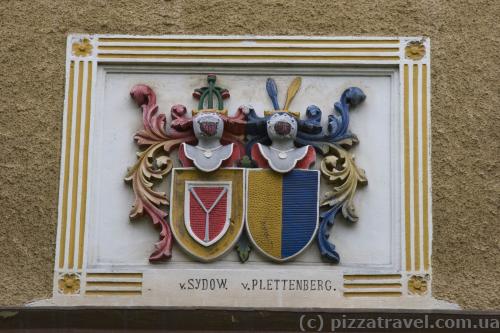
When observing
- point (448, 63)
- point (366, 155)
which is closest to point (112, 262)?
point (366, 155)

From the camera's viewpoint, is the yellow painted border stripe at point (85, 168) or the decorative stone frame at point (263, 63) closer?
the decorative stone frame at point (263, 63)

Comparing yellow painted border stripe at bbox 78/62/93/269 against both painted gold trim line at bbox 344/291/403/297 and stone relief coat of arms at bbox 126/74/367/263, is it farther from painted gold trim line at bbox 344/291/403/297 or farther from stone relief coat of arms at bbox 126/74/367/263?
painted gold trim line at bbox 344/291/403/297

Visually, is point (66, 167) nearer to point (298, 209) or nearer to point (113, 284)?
point (113, 284)

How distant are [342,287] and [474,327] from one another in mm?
882

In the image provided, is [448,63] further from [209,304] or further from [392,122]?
[209,304]

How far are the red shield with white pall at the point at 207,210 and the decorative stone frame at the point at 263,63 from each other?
0.42 metres

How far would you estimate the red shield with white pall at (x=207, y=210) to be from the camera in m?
9.96

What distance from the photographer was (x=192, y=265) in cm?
995

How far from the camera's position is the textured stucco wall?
9.92 meters

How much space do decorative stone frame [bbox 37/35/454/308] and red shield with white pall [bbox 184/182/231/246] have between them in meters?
0.42

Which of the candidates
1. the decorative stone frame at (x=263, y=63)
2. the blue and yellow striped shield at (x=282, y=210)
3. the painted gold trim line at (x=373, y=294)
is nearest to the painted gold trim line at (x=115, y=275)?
the decorative stone frame at (x=263, y=63)

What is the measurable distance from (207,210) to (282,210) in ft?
1.61

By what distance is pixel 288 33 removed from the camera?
10438mm

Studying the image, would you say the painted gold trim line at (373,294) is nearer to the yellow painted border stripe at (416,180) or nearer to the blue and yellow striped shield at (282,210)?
the yellow painted border stripe at (416,180)
